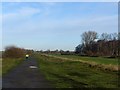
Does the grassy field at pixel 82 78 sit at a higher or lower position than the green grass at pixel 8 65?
higher

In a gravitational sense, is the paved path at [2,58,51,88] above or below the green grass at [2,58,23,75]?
above

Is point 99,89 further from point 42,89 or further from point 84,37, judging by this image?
point 84,37

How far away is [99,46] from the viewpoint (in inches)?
5920

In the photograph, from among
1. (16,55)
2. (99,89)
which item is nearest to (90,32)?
(16,55)

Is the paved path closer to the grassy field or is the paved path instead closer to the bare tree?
the grassy field

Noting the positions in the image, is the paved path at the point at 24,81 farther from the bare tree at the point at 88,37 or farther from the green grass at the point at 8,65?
the bare tree at the point at 88,37

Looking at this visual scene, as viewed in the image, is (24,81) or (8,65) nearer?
(24,81)

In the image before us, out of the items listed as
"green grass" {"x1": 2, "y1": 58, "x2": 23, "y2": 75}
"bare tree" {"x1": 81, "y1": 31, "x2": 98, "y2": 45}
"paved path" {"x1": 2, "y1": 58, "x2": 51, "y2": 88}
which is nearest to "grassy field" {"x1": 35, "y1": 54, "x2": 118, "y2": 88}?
"paved path" {"x1": 2, "y1": 58, "x2": 51, "y2": 88}

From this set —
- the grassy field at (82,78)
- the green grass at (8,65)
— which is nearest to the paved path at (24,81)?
the grassy field at (82,78)

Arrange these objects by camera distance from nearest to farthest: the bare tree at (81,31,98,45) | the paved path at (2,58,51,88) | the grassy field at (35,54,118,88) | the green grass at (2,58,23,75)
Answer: the paved path at (2,58,51,88) < the grassy field at (35,54,118,88) < the green grass at (2,58,23,75) < the bare tree at (81,31,98,45)

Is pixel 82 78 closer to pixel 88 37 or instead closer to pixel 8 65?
pixel 8 65

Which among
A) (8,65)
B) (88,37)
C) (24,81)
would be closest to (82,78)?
(24,81)

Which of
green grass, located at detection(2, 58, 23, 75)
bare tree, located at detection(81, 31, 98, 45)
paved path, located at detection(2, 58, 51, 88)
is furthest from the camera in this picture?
bare tree, located at detection(81, 31, 98, 45)

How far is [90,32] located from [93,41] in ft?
22.3
